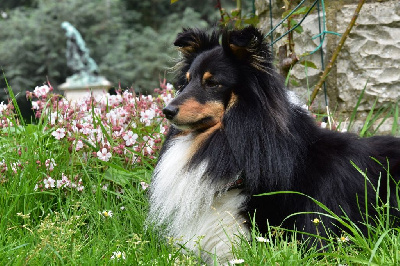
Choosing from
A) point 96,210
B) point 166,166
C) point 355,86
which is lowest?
point 96,210

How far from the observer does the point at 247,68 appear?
3033 millimetres

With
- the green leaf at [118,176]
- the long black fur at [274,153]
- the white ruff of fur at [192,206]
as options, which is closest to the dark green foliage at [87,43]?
the green leaf at [118,176]

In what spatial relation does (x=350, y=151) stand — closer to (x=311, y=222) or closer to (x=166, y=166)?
(x=311, y=222)

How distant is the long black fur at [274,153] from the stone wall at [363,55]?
1485 mm

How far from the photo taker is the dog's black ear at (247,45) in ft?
9.59

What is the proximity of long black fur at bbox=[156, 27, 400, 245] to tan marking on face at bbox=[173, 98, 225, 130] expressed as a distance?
57 millimetres

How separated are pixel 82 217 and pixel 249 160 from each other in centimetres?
117

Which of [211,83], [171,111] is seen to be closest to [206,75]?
[211,83]

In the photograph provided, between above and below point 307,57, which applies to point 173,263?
below

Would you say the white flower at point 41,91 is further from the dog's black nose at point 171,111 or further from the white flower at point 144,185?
the dog's black nose at point 171,111

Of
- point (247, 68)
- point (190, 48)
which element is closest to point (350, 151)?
point (247, 68)

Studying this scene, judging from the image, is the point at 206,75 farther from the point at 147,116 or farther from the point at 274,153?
the point at 147,116

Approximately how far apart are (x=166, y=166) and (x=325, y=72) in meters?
2.00

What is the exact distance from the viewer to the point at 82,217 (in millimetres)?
3311
